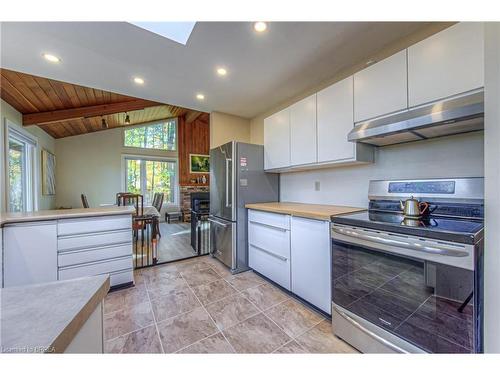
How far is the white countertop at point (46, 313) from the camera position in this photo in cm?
40

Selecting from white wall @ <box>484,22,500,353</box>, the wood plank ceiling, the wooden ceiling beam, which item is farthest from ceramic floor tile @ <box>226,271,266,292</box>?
the wooden ceiling beam

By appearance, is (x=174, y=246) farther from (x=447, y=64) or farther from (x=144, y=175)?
(x=447, y=64)

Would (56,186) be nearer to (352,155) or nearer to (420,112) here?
(352,155)

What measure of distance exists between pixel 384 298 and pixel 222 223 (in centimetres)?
202

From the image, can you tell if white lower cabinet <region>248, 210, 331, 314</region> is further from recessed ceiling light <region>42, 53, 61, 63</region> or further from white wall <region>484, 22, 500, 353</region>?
recessed ceiling light <region>42, 53, 61, 63</region>

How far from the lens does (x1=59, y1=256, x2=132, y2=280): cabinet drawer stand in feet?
6.75

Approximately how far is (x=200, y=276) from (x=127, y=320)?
947 mm

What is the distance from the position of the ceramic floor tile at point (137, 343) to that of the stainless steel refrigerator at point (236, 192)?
1243 millimetres

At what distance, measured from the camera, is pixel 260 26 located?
159 centimetres


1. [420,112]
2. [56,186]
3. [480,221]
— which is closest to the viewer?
[480,221]

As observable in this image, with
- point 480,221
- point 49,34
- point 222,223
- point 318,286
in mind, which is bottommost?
point 318,286

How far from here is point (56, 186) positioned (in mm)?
5363

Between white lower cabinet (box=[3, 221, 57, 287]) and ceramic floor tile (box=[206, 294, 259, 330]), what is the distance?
1620mm

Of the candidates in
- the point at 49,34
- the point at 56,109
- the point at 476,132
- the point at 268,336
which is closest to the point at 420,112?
the point at 476,132
